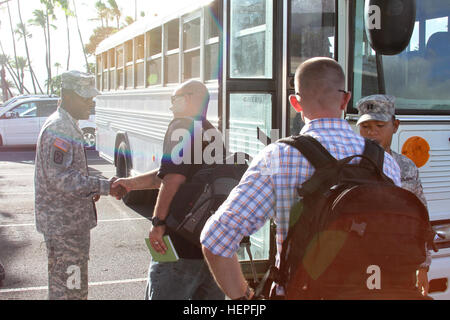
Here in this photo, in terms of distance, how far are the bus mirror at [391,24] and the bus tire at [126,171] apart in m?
5.67

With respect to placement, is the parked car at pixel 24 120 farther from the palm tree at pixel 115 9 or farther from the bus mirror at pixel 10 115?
the palm tree at pixel 115 9

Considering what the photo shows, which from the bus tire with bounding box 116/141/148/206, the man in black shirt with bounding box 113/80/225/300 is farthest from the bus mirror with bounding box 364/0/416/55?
the bus tire with bounding box 116/141/148/206

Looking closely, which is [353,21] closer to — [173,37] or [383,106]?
[383,106]

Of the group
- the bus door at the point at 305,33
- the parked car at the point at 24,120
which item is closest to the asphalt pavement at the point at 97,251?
the bus door at the point at 305,33

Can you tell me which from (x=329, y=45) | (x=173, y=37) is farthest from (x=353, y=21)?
(x=173, y=37)

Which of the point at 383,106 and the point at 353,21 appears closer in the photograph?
the point at 383,106

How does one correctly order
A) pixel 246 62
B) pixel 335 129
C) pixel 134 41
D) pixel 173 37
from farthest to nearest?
1. pixel 134 41
2. pixel 173 37
3. pixel 246 62
4. pixel 335 129

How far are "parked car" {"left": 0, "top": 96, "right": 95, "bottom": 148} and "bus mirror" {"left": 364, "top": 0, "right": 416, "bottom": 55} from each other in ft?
49.2

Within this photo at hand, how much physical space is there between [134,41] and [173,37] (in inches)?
70.0

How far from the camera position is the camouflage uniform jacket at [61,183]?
3166mm

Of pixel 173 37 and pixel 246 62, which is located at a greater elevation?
pixel 173 37

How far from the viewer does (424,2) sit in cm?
373

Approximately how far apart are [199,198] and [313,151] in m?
1.17

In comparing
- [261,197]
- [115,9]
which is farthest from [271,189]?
[115,9]
